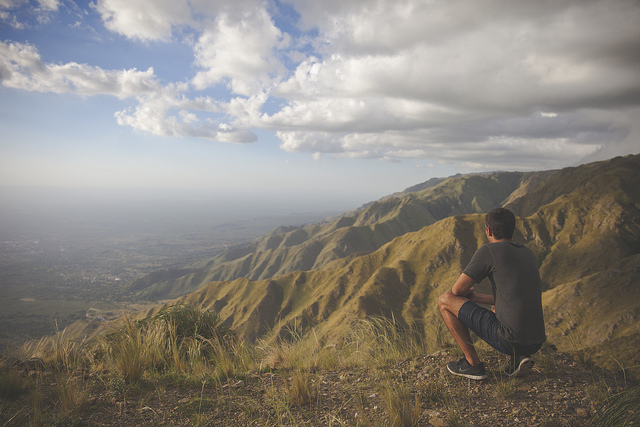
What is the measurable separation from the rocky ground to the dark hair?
2.20 meters

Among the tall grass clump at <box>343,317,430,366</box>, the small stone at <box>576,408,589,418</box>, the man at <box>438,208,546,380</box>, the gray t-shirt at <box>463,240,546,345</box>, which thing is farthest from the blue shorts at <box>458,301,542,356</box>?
the tall grass clump at <box>343,317,430,366</box>

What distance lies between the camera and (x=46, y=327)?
120 metres

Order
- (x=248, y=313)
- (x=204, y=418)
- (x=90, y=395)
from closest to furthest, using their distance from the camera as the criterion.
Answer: (x=204, y=418) < (x=90, y=395) < (x=248, y=313)

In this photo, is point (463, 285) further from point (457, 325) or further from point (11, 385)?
point (11, 385)

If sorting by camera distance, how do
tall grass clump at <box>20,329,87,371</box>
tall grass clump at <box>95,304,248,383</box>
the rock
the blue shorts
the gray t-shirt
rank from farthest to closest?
tall grass clump at <box>20,329,87,371</box>
tall grass clump at <box>95,304,248,383</box>
the blue shorts
the gray t-shirt
the rock

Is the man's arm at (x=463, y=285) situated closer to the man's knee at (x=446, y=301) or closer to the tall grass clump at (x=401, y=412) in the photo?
the man's knee at (x=446, y=301)

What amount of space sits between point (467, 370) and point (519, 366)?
2.38 feet

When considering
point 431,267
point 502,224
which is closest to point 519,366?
point 502,224

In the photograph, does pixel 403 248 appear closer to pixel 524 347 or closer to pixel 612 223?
pixel 612 223

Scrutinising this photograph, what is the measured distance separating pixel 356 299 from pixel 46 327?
438ft

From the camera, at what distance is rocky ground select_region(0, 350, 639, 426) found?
11.6 ft

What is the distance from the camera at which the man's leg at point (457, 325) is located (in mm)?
4438

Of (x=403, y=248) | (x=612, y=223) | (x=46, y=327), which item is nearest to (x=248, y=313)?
(x=403, y=248)

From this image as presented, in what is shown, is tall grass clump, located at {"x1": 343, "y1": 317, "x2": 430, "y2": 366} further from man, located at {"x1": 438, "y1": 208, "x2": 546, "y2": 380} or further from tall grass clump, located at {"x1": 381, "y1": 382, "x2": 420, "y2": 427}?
tall grass clump, located at {"x1": 381, "y1": 382, "x2": 420, "y2": 427}
